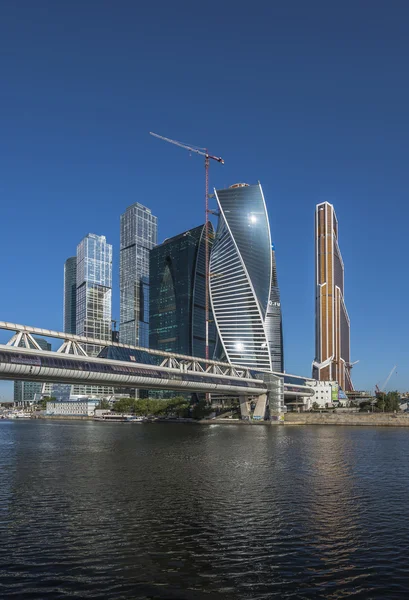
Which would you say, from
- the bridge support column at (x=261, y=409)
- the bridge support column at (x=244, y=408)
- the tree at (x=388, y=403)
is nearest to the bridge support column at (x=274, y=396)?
the bridge support column at (x=261, y=409)

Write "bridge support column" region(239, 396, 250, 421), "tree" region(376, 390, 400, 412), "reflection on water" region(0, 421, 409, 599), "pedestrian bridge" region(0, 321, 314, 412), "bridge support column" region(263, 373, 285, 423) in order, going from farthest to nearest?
"tree" region(376, 390, 400, 412), "bridge support column" region(239, 396, 250, 421), "bridge support column" region(263, 373, 285, 423), "pedestrian bridge" region(0, 321, 314, 412), "reflection on water" region(0, 421, 409, 599)

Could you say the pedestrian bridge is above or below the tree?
above

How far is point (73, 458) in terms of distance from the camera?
61.2m

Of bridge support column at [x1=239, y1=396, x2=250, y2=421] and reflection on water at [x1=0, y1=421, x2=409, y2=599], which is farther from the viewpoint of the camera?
bridge support column at [x1=239, y1=396, x2=250, y2=421]

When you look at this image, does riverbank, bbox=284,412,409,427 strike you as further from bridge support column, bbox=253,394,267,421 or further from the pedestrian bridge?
the pedestrian bridge

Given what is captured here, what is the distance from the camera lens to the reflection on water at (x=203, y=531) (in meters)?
20.0

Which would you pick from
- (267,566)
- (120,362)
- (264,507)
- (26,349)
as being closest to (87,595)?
(267,566)

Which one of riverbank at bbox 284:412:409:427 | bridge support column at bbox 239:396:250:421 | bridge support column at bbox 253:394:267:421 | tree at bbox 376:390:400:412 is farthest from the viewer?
tree at bbox 376:390:400:412

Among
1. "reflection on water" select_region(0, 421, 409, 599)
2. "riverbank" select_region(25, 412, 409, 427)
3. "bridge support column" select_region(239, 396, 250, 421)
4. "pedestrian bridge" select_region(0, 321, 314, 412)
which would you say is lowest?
"riverbank" select_region(25, 412, 409, 427)

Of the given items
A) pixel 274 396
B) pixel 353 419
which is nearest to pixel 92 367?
pixel 274 396

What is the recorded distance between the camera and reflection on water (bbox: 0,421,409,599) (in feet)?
65.6

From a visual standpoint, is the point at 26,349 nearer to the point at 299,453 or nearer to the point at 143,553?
the point at 299,453

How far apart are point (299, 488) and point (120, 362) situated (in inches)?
2391

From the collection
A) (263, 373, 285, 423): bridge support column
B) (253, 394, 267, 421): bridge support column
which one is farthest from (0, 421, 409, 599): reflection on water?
(253, 394, 267, 421): bridge support column
